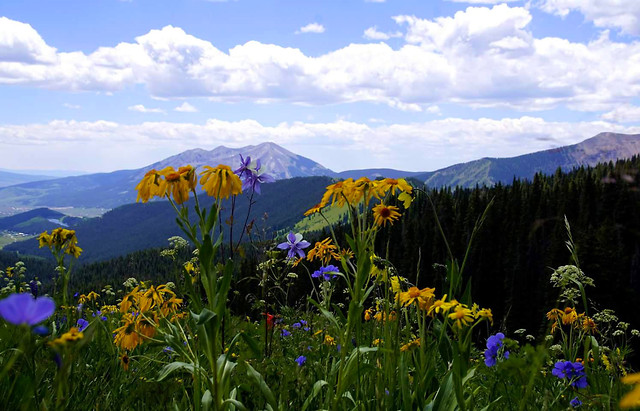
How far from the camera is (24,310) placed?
1.01m

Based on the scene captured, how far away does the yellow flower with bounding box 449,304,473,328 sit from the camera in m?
2.64

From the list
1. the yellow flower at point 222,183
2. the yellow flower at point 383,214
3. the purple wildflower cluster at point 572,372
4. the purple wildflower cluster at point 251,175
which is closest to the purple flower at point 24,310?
the yellow flower at point 222,183

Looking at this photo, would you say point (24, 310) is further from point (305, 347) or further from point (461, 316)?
point (305, 347)

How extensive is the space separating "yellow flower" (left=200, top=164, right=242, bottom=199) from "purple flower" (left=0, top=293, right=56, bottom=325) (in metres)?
1.88

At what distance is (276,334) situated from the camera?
6680 millimetres

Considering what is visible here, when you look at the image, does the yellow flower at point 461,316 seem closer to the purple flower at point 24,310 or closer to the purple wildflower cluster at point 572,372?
the purple wildflower cluster at point 572,372

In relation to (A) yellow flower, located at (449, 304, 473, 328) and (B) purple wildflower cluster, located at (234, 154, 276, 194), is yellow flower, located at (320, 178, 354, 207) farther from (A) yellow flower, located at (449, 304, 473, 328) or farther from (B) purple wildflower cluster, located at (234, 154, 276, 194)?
(B) purple wildflower cluster, located at (234, 154, 276, 194)

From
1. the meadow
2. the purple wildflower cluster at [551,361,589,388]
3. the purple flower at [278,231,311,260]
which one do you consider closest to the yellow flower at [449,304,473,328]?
the meadow

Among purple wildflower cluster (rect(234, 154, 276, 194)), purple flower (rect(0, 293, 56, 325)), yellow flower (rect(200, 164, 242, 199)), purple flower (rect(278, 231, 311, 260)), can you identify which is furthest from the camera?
purple flower (rect(278, 231, 311, 260))

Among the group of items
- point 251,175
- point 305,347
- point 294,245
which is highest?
point 251,175

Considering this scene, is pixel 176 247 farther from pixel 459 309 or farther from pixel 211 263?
pixel 459 309

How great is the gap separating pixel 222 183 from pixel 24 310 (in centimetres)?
195

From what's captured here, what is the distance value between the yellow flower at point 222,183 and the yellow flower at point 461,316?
4.96ft

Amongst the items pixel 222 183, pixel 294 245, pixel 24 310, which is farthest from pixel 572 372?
pixel 24 310
